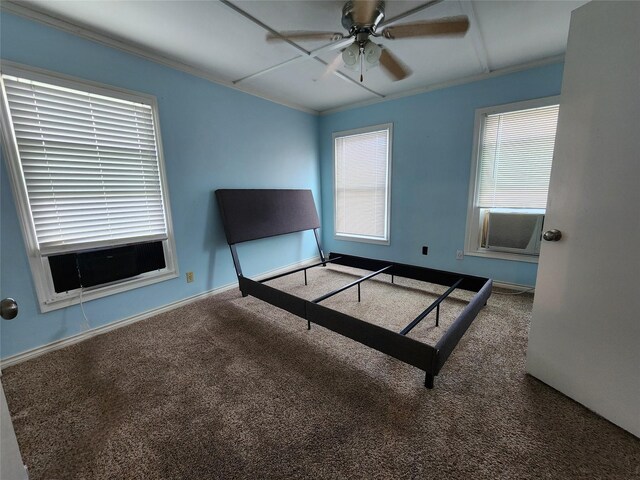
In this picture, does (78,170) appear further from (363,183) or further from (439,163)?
(439,163)

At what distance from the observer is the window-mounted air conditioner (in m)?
2.68

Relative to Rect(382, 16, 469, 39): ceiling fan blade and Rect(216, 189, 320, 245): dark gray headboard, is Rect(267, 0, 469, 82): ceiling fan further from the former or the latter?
Rect(216, 189, 320, 245): dark gray headboard

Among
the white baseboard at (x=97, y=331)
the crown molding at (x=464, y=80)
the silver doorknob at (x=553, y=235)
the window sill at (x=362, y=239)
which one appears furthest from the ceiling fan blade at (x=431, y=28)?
the white baseboard at (x=97, y=331)

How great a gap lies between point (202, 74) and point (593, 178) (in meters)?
3.21

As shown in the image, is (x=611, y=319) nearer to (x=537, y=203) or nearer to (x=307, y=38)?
(x=537, y=203)

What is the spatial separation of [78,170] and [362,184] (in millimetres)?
3139

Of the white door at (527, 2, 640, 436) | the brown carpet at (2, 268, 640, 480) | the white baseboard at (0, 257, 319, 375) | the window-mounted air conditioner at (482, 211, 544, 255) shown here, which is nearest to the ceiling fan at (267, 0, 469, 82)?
the white door at (527, 2, 640, 436)

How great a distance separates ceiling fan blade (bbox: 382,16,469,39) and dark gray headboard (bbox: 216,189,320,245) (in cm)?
210

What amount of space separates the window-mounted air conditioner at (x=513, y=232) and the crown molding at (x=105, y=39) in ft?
10.7

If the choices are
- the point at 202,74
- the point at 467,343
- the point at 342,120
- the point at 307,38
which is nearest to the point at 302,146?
the point at 342,120

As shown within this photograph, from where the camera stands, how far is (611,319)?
4.01ft

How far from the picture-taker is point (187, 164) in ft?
8.57

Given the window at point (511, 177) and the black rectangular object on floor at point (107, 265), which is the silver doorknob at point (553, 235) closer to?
the window at point (511, 177)

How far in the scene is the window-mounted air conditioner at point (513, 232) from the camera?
2.68 m
